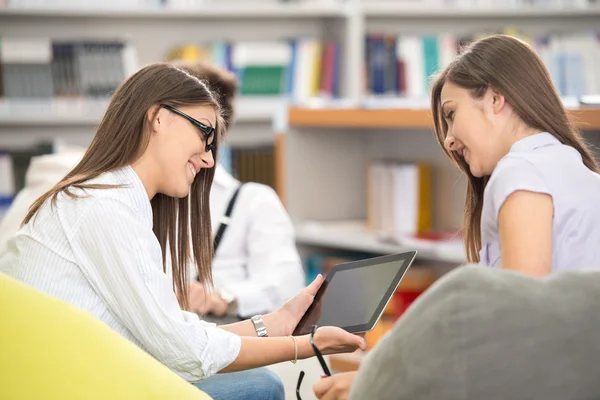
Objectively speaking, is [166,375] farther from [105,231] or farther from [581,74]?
[581,74]

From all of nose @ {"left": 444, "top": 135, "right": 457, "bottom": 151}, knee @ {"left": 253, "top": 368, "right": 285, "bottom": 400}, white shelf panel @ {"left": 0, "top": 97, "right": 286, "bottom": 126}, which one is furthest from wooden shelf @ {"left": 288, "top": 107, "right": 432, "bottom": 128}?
knee @ {"left": 253, "top": 368, "right": 285, "bottom": 400}

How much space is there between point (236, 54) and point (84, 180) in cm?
304

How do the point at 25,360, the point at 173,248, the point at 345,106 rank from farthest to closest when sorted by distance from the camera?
the point at 345,106 < the point at 173,248 < the point at 25,360

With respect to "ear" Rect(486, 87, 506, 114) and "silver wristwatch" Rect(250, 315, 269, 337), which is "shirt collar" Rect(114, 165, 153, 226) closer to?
"silver wristwatch" Rect(250, 315, 269, 337)

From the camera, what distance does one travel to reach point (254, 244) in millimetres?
2584

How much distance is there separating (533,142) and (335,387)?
23.8 inches

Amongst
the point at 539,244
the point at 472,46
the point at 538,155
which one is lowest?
the point at 539,244

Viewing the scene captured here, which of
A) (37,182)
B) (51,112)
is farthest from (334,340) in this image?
(51,112)

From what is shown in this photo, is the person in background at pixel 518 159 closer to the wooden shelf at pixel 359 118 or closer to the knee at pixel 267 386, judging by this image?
the knee at pixel 267 386

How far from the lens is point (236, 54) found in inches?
181

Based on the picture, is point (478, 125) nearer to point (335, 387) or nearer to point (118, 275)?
point (335, 387)

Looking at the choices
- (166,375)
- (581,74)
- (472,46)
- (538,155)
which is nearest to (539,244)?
(538,155)

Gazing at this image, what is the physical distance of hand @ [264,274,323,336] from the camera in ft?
5.99

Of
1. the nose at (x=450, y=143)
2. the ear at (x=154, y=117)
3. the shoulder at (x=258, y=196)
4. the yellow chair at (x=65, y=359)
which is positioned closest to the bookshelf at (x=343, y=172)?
the shoulder at (x=258, y=196)
